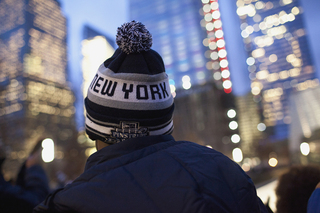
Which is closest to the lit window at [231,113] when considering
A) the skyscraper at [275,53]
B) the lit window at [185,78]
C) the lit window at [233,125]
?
the lit window at [233,125]

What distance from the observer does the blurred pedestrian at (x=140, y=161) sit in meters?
0.77

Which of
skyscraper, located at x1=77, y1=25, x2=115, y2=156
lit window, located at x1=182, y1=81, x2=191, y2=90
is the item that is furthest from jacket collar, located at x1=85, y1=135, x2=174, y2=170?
skyscraper, located at x1=77, y1=25, x2=115, y2=156

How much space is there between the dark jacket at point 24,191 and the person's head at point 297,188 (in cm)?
229

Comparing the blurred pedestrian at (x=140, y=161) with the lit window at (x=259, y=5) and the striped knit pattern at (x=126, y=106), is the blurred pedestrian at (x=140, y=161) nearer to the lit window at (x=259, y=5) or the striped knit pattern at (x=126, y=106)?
the striped knit pattern at (x=126, y=106)

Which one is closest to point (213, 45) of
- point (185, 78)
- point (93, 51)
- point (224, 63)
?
point (224, 63)

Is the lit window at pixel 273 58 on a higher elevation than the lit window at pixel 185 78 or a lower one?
higher

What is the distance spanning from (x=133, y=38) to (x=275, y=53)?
89.0m

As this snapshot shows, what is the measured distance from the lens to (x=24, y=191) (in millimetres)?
2100

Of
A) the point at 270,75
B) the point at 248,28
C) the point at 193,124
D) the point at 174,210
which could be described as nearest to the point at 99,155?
the point at 174,210

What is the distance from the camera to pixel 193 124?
46688 mm

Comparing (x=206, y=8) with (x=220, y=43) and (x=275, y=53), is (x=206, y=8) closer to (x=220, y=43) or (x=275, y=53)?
(x=220, y=43)

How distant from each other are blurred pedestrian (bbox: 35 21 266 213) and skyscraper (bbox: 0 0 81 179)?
35.2 meters

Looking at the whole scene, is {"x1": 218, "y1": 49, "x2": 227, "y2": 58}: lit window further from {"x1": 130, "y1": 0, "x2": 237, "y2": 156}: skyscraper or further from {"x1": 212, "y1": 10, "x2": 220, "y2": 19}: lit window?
{"x1": 212, "y1": 10, "x2": 220, "y2": 19}: lit window

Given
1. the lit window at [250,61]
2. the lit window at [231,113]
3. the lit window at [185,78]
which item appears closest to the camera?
the lit window at [231,113]
